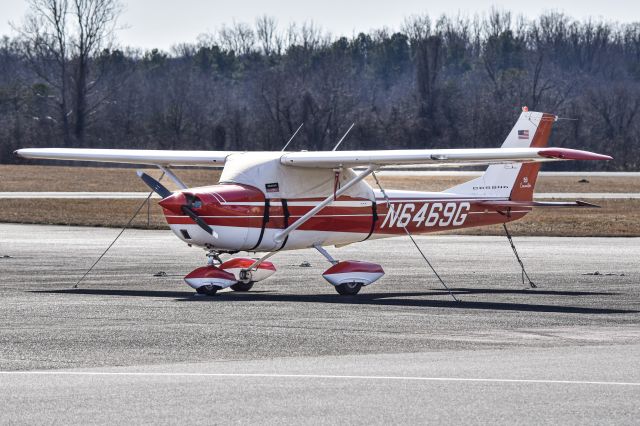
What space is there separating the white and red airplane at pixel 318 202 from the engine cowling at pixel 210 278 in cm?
1

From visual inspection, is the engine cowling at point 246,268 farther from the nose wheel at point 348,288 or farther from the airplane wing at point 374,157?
the airplane wing at point 374,157

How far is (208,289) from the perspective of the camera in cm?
1695

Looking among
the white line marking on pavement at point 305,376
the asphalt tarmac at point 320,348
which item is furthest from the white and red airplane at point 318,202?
the white line marking on pavement at point 305,376

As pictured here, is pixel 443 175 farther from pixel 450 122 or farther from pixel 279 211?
pixel 279 211

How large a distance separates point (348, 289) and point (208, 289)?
1947 mm

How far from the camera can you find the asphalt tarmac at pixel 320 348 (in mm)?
8336

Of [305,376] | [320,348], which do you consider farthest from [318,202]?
[305,376]

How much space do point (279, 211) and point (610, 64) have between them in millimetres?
121052

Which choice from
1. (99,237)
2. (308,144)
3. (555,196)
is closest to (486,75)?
(308,144)

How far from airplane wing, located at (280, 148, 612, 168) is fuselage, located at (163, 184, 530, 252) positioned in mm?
643

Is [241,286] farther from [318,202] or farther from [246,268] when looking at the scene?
[318,202]

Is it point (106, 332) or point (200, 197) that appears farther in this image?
point (200, 197)

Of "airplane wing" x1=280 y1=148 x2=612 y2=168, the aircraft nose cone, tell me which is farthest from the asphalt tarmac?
"airplane wing" x1=280 y1=148 x2=612 y2=168

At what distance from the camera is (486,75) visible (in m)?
112
